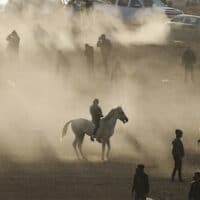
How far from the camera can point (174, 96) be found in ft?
138

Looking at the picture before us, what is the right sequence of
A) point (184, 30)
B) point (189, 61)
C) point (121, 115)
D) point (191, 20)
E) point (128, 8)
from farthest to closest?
point (128, 8)
point (191, 20)
point (184, 30)
point (189, 61)
point (121, 115)

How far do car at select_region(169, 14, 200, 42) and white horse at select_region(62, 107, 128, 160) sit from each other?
76.3 feet

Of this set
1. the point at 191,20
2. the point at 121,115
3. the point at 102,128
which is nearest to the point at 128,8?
the point at 191,20

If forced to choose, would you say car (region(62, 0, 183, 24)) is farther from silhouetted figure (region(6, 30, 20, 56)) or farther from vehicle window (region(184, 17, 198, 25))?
silhouetted figure (region(6, 30, 20, 56))

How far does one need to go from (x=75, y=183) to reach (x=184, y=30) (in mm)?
27859

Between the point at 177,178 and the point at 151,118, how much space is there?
9955 millimetres

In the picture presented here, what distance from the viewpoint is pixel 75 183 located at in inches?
1038

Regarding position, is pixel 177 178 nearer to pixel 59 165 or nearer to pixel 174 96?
pixel 59 165

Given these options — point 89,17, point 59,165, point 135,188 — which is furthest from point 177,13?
point 135,188

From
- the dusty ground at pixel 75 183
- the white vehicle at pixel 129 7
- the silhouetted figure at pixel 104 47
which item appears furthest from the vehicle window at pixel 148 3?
the dusty ground at pixel 75 183

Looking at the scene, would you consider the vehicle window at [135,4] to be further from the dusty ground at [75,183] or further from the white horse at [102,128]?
the dusty ground at [75,183]

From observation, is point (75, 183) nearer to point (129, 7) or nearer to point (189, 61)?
point (189, 61)

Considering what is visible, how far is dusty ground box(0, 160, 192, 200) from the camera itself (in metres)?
25.1

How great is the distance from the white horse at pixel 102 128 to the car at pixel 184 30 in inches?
916
